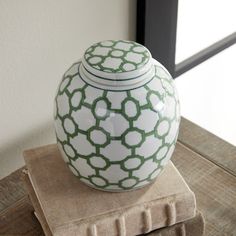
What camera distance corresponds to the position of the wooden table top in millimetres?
622

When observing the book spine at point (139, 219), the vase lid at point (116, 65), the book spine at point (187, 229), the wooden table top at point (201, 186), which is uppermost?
the vase lid at point (116, 65)

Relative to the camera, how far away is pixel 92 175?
1.74 feet

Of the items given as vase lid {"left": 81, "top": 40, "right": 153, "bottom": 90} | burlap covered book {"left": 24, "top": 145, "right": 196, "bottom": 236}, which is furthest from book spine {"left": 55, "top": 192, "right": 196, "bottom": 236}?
vase lid {"left": 81, "top": 40, "right": 153, "bottom": 90}

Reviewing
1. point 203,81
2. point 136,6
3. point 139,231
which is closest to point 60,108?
point 139,231

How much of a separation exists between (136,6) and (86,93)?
1.04 ft

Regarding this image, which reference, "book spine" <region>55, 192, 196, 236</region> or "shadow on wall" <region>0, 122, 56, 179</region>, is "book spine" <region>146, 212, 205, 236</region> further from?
"shadow on wall" <region>0, 122, 56, 179</region>

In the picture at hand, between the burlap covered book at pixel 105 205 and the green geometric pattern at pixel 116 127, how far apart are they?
→ 0.03m

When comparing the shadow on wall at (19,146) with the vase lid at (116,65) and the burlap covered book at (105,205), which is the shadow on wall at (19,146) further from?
the vase lid at (116,65)

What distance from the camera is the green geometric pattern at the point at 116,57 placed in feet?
1.61

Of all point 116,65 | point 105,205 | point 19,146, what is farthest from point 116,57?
point 19,146

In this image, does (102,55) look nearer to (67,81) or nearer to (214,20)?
(67,81)

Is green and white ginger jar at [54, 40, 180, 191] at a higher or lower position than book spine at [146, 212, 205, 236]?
higher

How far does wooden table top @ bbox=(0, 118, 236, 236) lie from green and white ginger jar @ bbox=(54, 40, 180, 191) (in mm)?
146

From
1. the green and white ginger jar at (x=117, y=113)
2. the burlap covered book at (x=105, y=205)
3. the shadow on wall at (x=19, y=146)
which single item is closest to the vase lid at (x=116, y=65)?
the green and white ginger jar at (x=117, y=113)
